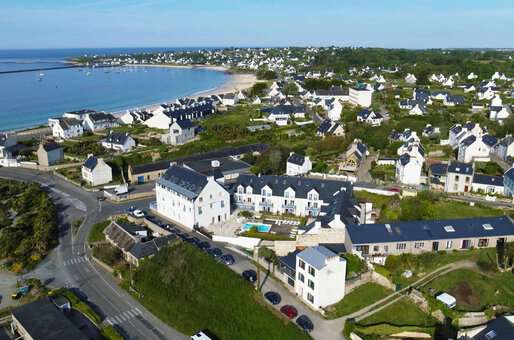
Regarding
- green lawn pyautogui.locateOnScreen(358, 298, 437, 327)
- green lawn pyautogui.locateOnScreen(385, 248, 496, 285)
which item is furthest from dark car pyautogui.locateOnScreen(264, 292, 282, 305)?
green lawn pyautogui.locateOnScreen(385, 248, 496, 285)

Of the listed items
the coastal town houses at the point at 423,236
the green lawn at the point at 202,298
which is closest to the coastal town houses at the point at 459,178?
the coastal town houses at the point at 423,236

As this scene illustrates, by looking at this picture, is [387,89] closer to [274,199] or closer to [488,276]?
[274,199]

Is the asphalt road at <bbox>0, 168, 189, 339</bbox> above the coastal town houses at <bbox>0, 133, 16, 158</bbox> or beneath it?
beneath

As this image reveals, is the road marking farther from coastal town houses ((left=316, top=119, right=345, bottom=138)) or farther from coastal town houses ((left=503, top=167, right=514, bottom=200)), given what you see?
coastal town houses ((left=316, top=119, right=345, bottom=138))

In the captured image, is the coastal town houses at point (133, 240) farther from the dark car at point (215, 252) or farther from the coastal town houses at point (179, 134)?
the coastal town houses at point (179, 134)

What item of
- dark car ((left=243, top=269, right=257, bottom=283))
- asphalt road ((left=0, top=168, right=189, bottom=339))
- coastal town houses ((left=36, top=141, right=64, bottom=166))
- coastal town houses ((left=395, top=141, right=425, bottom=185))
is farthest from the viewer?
coastal town houses ((left=36, top=141, right=64, bottom=166))
